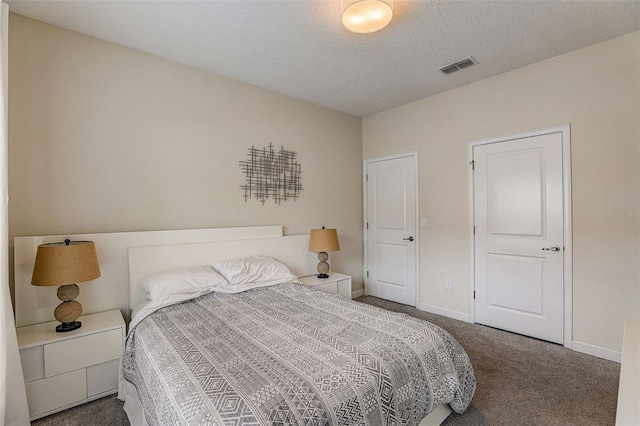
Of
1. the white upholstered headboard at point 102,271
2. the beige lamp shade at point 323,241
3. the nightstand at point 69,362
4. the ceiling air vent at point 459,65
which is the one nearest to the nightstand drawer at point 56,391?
the nightstand at point 69,362

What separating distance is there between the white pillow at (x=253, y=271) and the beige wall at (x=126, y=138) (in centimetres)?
49

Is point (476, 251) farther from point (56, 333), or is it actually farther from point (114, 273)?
point (56, 333)

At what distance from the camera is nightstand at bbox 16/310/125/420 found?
5.82 feet

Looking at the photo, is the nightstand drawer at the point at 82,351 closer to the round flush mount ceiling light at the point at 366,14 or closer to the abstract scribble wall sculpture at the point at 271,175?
the abstract scribble wall sculpture at the point at 271,175

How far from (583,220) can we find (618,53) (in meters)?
1.36

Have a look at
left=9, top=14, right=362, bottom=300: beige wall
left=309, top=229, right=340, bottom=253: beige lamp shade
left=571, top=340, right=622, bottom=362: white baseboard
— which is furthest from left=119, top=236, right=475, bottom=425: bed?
left=571, top=340, right=622, bottom=362: white baseboard

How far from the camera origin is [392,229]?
402 cm

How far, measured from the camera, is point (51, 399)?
1.82 meters

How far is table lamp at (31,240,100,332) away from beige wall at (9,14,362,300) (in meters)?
0.39

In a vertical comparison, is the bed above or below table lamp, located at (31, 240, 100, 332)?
below

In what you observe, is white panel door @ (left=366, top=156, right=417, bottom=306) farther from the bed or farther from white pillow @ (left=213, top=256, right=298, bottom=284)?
the bed

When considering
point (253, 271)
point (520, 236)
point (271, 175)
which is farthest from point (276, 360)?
point (520, 236)

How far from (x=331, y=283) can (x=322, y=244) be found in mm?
439

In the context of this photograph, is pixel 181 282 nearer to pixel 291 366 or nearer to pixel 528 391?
pixel 291 366
